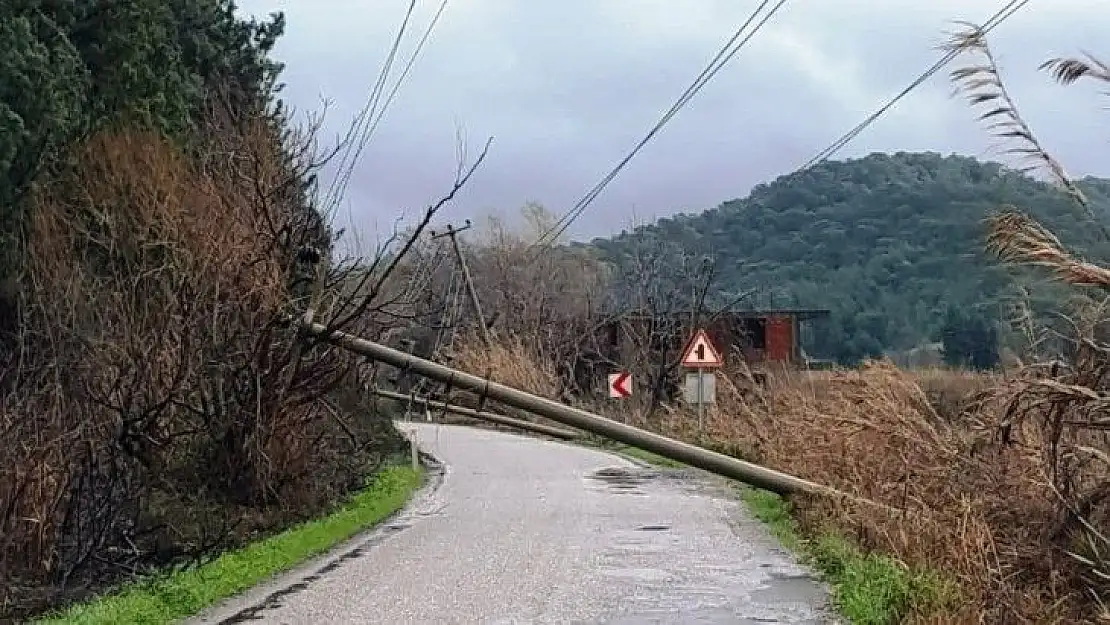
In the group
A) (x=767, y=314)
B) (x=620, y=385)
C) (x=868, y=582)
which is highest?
(x=767, y=314)

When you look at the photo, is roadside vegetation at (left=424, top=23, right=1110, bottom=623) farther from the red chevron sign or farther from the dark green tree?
the red chevron sign

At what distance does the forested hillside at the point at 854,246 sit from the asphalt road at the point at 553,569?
5181 millimetres

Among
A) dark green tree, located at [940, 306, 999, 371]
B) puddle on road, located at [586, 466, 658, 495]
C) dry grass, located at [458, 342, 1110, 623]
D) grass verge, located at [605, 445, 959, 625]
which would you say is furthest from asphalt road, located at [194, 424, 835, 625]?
dark green tree, located at [940, 306, 999, 371]

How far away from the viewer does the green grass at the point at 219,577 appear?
11.1 meters

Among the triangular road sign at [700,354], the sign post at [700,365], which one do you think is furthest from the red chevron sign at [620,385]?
the triangular road sign at [700,354]

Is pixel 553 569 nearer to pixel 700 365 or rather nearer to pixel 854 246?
pixel 700 365

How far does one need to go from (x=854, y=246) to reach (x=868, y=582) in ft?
93.6

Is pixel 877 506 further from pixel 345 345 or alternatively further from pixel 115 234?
pixel 115 234

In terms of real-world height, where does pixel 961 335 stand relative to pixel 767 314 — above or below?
below

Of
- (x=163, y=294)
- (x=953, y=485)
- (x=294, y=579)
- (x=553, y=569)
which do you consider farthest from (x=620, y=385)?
(x=953, y=485)

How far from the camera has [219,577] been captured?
13.1 metres

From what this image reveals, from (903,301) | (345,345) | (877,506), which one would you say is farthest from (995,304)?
(903,301)

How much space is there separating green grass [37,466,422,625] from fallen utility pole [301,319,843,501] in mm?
2219

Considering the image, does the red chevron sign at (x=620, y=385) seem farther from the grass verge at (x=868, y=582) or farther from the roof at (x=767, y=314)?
the grass verge at (x=868, y=582)
